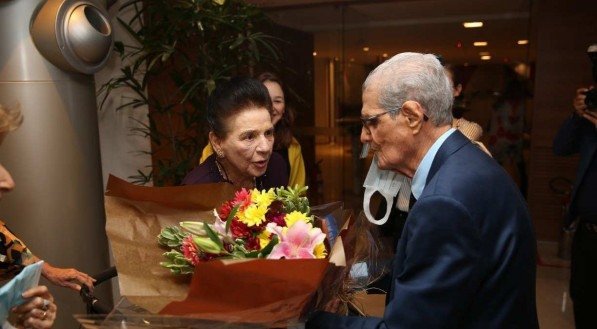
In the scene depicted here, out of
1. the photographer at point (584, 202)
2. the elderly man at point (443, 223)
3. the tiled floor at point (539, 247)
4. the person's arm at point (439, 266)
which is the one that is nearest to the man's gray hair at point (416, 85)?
the elderly man at point (443, 223)

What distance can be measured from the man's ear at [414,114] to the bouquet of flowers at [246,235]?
12.4 inches

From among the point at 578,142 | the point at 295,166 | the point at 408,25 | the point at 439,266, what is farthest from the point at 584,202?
the point at 408,25

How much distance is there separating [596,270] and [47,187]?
2809mm

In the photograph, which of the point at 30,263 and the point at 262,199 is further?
the point at 30,263

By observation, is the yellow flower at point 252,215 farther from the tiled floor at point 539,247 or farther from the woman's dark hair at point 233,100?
the tiled floor at point 539,247

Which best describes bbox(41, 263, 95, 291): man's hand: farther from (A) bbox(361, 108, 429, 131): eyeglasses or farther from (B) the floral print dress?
(A) bbox(361, 108, 429, 131): eyeglasses

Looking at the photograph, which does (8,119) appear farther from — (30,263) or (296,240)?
(296,240)

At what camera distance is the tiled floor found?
11.1 ft

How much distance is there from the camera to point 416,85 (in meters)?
1.08

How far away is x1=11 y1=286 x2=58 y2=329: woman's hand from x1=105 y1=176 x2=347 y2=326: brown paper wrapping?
198mm

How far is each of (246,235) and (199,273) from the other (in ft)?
0.58

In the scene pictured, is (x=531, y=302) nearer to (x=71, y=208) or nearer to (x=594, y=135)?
(x=594, y=135)

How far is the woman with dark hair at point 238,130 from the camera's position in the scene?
5.24 ft

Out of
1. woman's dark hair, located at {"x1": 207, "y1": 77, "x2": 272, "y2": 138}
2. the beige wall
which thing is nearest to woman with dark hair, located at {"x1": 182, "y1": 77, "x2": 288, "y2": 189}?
woman's dark hair, located at {"x1": 207, "y1": 77, "x2": 272, "y2": 138}
